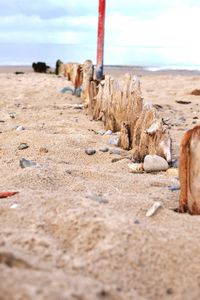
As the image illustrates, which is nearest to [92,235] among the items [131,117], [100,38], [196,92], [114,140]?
[114,140]

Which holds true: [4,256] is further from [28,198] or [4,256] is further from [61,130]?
[61,130]

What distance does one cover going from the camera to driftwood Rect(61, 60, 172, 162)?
366 centimetres

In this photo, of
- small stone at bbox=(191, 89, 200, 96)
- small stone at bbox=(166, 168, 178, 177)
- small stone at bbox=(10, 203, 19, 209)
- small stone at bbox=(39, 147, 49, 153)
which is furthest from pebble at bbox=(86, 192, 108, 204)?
small stone at bbox=(191, 89, 200, 96)

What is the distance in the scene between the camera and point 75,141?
167 inches

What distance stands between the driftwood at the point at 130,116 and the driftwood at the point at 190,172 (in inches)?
46.9

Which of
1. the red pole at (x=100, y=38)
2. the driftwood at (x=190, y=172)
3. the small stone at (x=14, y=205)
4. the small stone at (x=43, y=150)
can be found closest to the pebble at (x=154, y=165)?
the small stone at (x=43, y=150)

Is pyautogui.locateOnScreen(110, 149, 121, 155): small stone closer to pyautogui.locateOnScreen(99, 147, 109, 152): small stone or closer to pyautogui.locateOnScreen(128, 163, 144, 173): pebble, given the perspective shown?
pyautogui.locateOnScreen(99, 147, 109, 152): small stone

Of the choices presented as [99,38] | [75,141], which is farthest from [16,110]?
[75,141]

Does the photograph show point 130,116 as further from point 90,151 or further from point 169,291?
point 169,291

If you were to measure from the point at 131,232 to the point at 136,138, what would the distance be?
2.27 m

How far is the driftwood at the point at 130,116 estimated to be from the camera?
3664 millimetres

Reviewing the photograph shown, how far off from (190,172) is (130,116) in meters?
2.27

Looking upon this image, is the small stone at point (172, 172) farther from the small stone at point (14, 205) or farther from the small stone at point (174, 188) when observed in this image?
the small stone at point (14, 205)

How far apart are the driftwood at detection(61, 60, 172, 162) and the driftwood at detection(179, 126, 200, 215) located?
3.91 feet
